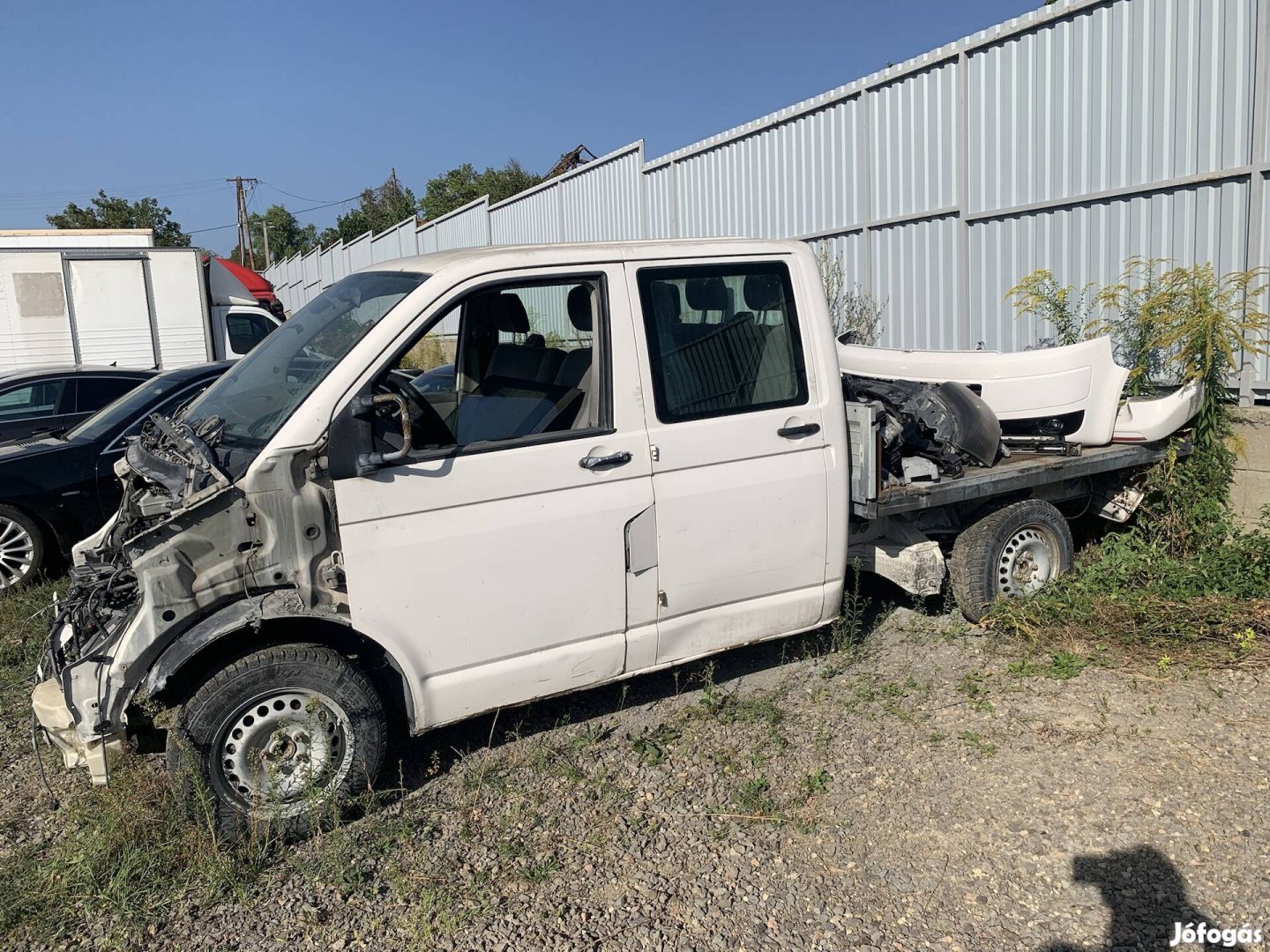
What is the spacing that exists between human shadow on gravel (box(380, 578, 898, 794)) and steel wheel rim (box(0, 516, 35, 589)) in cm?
418

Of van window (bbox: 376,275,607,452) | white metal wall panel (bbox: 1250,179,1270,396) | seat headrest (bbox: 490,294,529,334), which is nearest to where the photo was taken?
van window (bbox: 376,275,607,452)

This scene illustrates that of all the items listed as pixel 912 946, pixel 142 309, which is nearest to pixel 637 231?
pixel 142 309

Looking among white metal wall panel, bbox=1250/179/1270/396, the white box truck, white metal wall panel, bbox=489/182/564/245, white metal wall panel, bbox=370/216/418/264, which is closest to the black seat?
white metal wall panel, bbox=1250/179/1270/396

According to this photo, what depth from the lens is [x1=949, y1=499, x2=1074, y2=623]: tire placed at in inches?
231

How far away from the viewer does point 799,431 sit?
4820 mm

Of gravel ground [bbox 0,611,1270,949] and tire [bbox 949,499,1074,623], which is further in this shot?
tire [bbox 949,499,1074,623]

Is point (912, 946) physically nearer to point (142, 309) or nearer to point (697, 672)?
point (697, 672)

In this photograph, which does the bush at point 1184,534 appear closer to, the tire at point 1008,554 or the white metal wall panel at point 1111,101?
the tire at point 1008,554

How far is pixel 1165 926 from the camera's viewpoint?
10.9 ft

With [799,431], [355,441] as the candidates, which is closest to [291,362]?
[355,441]

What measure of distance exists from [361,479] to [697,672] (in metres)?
2.33

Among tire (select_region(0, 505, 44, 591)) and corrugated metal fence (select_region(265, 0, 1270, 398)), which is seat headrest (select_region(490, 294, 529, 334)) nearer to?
tire (select_region(0, 505, 44, 591))

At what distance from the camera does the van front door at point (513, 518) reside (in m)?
3.98

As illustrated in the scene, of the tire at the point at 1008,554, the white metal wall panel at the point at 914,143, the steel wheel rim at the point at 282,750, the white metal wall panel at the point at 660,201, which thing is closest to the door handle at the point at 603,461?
the steel wheel rim at the point at 282,750
